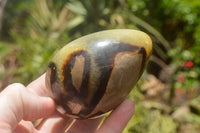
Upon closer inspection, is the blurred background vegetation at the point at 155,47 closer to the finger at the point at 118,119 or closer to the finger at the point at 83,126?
the finger at the point at 83,126

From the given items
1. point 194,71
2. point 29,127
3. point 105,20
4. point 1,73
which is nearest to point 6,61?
point 1,73

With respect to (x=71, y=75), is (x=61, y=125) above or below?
below

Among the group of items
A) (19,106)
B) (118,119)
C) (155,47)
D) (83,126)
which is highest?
(19,106)

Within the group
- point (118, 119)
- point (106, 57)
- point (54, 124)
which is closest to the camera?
point (106, 57)

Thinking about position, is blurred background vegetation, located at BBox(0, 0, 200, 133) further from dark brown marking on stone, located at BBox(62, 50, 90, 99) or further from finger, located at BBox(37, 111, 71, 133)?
dark brown marking on stone, located at BBox(62, 50, 90, 99)

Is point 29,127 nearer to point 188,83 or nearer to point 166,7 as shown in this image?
point 188,83

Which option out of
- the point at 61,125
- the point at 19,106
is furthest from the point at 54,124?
the point at 19,106

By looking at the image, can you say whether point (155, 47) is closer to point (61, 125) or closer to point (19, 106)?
point (61, 125)
